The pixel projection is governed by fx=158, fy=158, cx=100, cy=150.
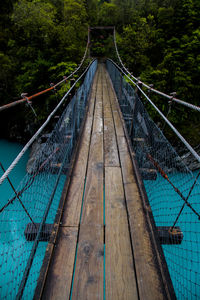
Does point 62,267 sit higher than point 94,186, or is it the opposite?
point 94,186

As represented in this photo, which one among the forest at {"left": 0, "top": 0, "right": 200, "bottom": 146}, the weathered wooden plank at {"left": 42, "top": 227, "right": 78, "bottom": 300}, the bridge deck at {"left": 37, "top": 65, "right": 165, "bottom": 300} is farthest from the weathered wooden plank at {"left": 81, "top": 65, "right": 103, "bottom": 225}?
the forest at {"left": 0, "top": 0, "right": 200, "bottom": 146}

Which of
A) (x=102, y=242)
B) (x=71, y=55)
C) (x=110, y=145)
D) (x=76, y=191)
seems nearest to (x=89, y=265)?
(x=102, y=242)

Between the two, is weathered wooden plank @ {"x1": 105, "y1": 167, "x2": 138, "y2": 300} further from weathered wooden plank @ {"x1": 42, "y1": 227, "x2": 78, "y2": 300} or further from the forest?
the forest

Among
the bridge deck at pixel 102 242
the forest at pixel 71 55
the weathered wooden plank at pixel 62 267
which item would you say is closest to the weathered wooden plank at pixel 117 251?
the bridge deck at pixel 102 242

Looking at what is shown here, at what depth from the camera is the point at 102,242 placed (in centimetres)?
124

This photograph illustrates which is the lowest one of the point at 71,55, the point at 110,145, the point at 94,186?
the point at 94,186

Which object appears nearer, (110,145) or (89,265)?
(89,265)

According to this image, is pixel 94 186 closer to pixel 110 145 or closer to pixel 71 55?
pixel 110 145

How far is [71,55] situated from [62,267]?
28.2 feet

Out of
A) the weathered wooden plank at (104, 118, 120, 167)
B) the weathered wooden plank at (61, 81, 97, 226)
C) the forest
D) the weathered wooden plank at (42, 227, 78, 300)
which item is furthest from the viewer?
the forest

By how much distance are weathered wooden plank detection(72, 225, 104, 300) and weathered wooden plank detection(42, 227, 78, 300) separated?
47mm

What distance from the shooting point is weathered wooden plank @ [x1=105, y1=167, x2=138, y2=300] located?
3.31 ft

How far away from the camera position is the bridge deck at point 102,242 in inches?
39.6

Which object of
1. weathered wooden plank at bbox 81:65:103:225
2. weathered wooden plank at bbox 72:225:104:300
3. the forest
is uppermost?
the forest
